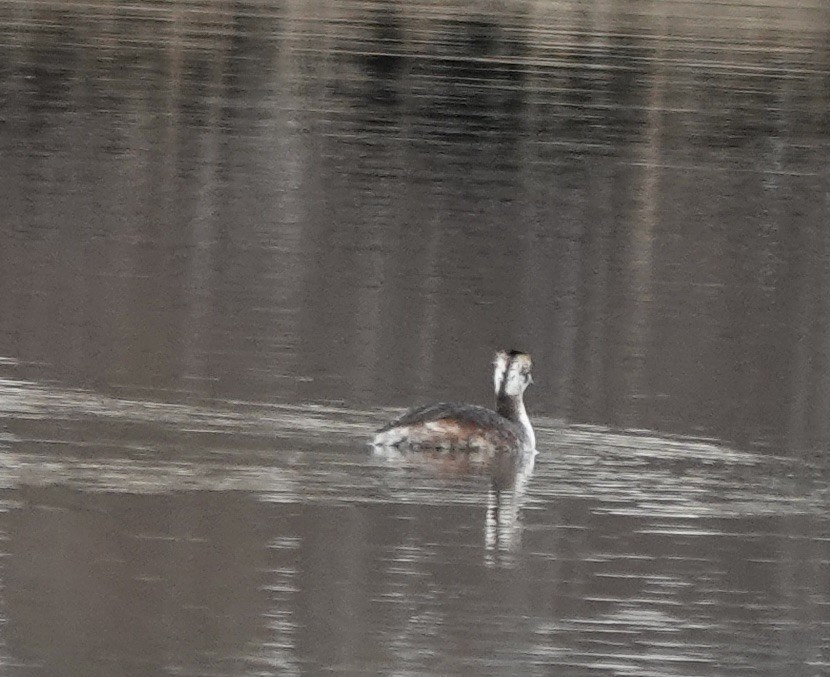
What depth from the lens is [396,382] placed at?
14.6 metres

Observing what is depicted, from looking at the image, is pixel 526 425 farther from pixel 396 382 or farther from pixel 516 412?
pixel 396 382

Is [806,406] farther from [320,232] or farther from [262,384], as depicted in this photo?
[320,232]

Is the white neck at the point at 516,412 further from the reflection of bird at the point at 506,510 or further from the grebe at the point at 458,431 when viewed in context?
the reflection of bird at the point at 506,510

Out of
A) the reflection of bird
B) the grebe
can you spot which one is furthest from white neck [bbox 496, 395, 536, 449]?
the reflection of bird

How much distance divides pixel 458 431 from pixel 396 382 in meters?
1.93

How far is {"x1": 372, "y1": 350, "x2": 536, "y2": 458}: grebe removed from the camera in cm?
1262

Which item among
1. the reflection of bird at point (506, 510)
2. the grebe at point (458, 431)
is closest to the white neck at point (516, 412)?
the grebe at point (458, 431)

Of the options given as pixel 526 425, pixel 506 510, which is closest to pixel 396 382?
pixel 526 425

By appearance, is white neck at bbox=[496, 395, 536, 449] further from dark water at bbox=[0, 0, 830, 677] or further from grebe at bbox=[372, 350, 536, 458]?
dark water at bbox=[0, 0, 830, 677]

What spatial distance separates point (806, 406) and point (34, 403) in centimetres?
457

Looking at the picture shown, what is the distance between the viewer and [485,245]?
21.6 metres

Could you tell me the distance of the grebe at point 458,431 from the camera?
12617 millimetres

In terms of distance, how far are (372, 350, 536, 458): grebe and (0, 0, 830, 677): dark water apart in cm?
19

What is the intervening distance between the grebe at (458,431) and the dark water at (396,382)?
0.19m
